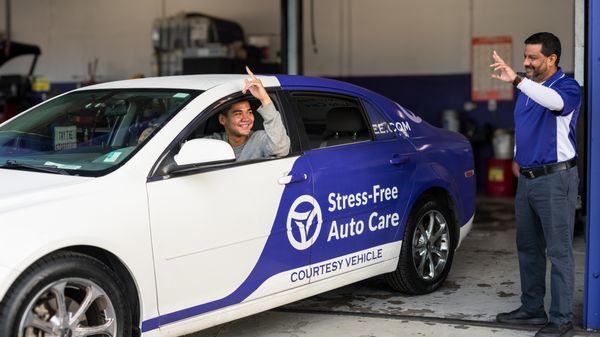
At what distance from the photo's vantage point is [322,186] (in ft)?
15.8

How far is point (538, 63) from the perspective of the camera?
4.66 metres

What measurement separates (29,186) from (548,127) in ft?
9.04

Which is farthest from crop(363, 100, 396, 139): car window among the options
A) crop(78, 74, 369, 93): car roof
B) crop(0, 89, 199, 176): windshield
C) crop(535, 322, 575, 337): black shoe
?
crop(535, 322, 575, 337): black shoe

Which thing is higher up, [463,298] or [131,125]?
[131,125]

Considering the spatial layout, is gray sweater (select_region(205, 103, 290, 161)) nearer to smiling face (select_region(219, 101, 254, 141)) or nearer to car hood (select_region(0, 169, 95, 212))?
smiling face (select_region(219, 101, 254, 141))

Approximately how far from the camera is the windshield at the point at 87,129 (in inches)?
165

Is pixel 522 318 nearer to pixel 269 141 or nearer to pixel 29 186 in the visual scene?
pixel 269 141

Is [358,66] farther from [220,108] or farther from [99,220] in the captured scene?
[99,220]

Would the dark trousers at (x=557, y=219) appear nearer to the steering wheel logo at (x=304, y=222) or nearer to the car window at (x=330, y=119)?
the car window at (x=330, y=119)

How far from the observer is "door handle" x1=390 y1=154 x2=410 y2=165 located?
5.41m

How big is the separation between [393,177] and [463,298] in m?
1.07

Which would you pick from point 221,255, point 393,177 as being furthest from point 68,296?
point 393,177

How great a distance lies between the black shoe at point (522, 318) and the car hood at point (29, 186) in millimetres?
2693

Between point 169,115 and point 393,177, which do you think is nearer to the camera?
point 169,115
